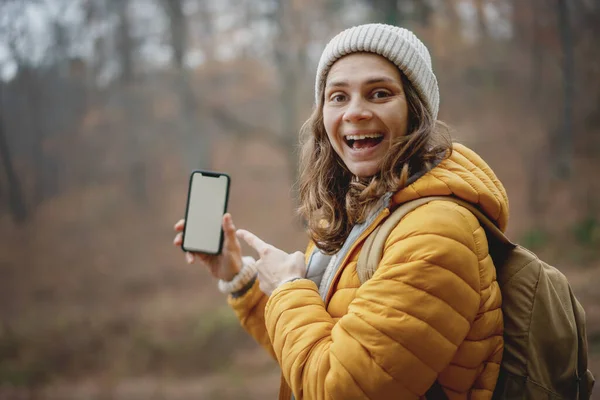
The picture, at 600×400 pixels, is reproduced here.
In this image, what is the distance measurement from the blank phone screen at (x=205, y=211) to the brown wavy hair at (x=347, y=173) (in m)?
0.31

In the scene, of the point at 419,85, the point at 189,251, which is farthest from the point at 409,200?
the point at 189,251

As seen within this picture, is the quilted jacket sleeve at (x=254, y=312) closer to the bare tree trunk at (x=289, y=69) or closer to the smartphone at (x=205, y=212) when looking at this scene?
the smartphone at (x=205, y=212)

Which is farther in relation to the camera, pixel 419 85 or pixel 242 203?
pixel 242 203

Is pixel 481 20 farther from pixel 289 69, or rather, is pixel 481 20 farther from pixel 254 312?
pixel 254 312

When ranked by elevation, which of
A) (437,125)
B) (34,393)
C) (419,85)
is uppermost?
(419,85)

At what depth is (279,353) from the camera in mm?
1114

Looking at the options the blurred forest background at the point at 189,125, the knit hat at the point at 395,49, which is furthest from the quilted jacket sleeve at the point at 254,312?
the blurred forest background at the point at 189,125

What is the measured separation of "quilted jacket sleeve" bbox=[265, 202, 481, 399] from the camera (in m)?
0.92

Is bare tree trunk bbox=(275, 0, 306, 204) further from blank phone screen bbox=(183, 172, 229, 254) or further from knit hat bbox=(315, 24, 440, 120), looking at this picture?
knit hat bbox=(315, 24, 440, 120)

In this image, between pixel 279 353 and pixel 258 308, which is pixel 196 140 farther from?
pixel 279 353

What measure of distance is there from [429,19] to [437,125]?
4.99 m

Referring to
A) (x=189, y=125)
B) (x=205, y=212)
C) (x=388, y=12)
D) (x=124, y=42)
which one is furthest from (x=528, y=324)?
(x=124, y=42)

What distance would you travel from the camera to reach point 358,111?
3.81 feet

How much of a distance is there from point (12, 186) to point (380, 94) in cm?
607
